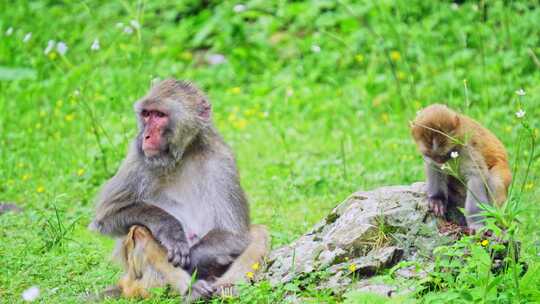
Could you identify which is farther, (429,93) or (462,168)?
(429,93)

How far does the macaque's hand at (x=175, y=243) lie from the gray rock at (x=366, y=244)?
0.58 m

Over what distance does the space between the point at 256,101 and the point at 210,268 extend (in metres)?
6.06

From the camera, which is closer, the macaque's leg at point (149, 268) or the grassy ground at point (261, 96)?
the macaque's leg at point (149, 268)

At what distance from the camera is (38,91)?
12742 millimetres

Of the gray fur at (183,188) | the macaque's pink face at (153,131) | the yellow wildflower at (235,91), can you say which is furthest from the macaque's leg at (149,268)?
the yellow wildflower at (235,91)

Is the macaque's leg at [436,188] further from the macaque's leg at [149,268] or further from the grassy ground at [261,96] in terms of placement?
the macaque's leg at [149,268]

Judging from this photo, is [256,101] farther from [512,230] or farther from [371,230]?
[512,230]

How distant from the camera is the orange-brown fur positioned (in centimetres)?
706

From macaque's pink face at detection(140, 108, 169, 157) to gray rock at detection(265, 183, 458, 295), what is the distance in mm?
1091

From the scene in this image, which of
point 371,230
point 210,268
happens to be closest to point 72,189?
point 210,268

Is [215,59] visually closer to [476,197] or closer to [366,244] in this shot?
[476,197]

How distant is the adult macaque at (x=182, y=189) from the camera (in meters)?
6.94

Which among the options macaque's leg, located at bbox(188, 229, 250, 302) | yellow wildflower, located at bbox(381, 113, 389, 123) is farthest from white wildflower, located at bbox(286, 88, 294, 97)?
macaque's leg, located at bbox(188, 229, 250, 302)

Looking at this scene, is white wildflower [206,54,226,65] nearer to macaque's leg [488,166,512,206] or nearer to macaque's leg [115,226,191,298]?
macaque's leg [488,166,512,206]
